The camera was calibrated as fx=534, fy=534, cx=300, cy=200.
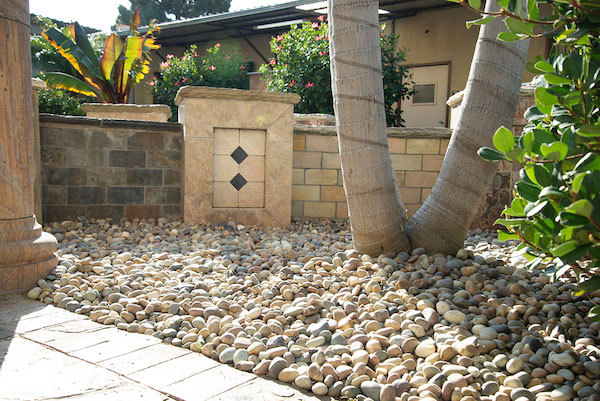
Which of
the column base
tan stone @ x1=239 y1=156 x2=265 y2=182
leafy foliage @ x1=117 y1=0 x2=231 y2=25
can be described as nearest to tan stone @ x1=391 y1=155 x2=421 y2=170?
tan stone @ x1=239 y1=156 x2=265 y2=182

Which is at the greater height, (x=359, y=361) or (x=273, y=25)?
(x=273, y=25)

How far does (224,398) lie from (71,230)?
3.96 metres

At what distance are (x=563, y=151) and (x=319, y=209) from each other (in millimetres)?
4963

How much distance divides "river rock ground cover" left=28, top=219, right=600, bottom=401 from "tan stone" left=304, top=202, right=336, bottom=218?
1.67 meters

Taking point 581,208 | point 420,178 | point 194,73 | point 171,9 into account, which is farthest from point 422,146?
point 171,9

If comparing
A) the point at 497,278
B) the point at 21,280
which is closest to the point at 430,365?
the point at 497,278

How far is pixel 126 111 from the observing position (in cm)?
838

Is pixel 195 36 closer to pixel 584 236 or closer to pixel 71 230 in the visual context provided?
pixel 71 230

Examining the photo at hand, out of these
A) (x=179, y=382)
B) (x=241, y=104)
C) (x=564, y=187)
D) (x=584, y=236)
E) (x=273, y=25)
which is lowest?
(x=179, y=382)

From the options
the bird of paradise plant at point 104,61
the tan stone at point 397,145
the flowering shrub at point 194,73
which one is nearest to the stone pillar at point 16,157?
the tan stone at point 397,145

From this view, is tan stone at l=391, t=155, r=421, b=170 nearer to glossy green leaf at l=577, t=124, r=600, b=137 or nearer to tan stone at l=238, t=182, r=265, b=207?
tan stone at l=238, t=182, r=265, b=207

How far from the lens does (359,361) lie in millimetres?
2490

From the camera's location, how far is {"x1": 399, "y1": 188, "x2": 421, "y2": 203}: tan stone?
6.38 m

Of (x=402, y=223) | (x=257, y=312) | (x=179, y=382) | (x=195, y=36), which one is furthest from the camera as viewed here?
(x=195, y=36)
